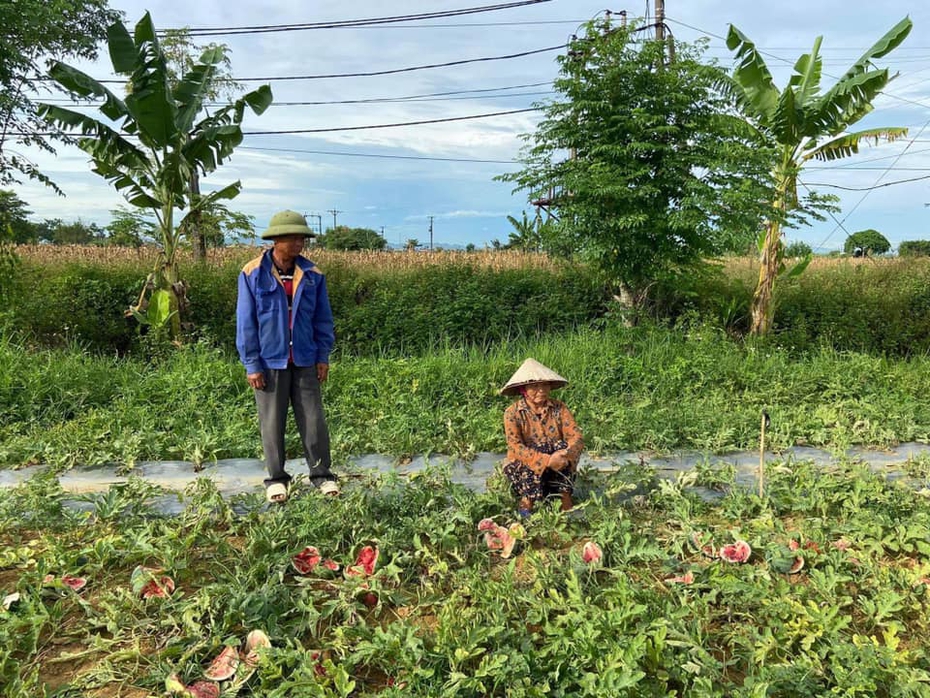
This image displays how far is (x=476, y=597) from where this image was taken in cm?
244

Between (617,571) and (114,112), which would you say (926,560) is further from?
(114,112)

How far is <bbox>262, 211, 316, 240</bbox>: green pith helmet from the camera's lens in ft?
11.5

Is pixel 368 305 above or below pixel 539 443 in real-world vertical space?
above

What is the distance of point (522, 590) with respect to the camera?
2467 mm

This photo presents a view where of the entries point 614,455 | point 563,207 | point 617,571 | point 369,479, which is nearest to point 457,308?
point 563,207

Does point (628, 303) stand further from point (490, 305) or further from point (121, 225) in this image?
point (121, 225)

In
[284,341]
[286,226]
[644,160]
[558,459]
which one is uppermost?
[644,160]

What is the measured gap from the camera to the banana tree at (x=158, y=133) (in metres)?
6.22

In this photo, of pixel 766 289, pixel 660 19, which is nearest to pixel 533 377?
pixel 766 289

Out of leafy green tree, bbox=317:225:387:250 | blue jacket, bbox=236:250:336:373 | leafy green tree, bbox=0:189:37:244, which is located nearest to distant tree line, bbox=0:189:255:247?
leafy green tree, bbox=0:189:37:244

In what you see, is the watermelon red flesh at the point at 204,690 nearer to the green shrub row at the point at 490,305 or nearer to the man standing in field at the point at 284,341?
the man standing in field at the point at 284,341

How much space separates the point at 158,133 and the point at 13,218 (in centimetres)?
194

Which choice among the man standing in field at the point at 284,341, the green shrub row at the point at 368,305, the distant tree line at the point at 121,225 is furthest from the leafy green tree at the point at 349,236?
the man standing in field at the point at 284,341

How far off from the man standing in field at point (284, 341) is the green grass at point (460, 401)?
32.7 inches
